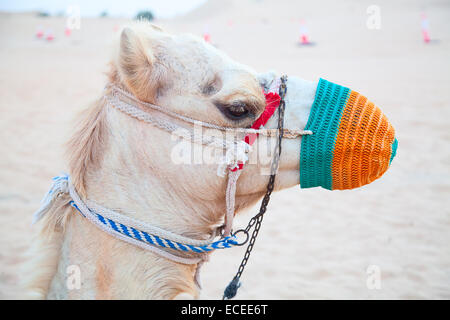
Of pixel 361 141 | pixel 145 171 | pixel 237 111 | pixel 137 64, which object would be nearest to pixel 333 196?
pixel 361 141

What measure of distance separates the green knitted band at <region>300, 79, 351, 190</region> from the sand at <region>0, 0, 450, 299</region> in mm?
1005

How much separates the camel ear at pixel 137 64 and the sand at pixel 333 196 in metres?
0.28

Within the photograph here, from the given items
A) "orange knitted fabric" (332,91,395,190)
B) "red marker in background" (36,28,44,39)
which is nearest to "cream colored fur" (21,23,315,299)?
"orange knitted fabric" (332,91,395,190)

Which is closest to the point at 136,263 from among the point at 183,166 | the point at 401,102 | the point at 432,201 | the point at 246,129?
the point at 183,166

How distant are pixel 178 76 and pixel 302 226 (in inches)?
190

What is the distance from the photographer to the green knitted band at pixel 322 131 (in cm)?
201

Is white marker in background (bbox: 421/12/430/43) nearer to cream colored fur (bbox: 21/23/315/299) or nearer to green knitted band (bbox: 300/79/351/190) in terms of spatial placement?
green knitted band (bbox: 300/79/351/190)

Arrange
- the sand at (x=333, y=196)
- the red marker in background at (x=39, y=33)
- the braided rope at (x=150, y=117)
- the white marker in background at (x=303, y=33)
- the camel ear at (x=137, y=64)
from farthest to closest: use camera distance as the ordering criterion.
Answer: the red marker in background at (x=39, y=33) → the white marker in background at (x=303, y=33) → the sand at (x=333, y=196) → the braided rope at (x=150, y=117) → the camel ear at (x=137, y=64)

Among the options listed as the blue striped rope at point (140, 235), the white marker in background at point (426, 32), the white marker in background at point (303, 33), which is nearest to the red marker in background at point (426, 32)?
the white marker in background at point (426, 32)

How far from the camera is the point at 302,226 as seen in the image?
6.39 m

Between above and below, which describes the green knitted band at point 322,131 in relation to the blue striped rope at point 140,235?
above

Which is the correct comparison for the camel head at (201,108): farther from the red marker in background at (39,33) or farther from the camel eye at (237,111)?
the red marker in background at (39,33)

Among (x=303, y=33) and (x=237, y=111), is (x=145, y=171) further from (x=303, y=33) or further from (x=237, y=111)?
(x=303, y=33)

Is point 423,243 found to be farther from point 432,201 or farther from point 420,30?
point 420,30
